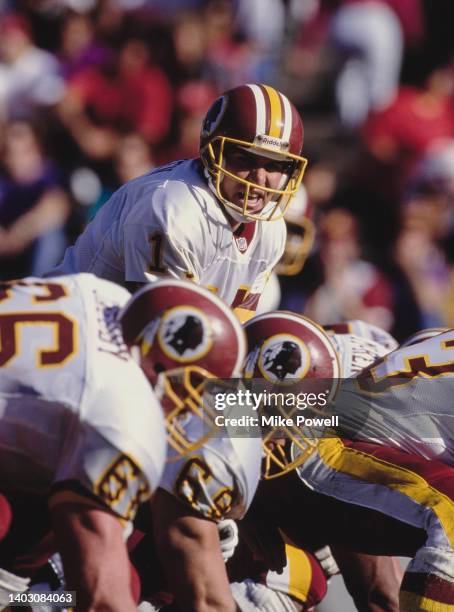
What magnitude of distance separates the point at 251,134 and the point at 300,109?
15.6ft

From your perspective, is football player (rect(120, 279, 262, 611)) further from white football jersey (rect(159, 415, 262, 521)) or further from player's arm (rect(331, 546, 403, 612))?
player's arm (rect(331, 546, 403, 612))

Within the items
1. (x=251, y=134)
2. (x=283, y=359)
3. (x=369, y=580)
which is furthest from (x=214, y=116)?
(x=369, y=580)

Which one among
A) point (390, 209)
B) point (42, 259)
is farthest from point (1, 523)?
point (390, 209)

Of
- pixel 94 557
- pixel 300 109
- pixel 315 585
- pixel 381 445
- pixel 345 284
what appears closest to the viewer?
pixel 94 557

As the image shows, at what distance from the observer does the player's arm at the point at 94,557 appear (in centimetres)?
290

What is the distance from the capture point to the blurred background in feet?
23.8

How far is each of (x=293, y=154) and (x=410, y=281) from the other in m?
3.49

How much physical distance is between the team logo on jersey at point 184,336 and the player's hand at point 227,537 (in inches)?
34.5

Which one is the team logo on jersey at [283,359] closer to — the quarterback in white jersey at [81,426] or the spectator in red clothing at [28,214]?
the quarterback in white jersey at [81,426]

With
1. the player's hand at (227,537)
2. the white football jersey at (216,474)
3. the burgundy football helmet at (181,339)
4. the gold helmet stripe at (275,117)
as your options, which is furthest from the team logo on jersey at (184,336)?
the gold helmet stripe at (275,117)

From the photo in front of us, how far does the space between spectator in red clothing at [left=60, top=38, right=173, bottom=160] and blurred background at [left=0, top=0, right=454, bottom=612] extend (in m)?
0.01

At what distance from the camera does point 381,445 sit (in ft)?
12.8

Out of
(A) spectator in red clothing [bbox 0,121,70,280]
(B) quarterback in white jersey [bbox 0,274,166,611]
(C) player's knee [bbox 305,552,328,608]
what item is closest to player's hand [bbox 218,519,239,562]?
(C) player's knee [bbox 305,552,328,608]

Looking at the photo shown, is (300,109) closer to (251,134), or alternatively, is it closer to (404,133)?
(404,133)
